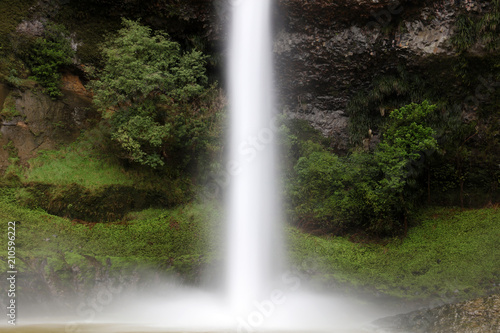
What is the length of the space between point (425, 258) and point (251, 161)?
630cm

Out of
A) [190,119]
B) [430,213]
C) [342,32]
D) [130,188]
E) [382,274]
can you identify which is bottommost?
[382,274]

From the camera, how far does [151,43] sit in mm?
12086

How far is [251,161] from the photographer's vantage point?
41.4 ft

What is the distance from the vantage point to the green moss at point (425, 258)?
9367 millimetres

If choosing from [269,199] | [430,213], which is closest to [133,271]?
[269,199]

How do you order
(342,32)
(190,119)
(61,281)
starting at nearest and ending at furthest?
(61,281)
(190,119)
(342,32)

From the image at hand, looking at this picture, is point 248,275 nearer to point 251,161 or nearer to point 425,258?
point 251,161

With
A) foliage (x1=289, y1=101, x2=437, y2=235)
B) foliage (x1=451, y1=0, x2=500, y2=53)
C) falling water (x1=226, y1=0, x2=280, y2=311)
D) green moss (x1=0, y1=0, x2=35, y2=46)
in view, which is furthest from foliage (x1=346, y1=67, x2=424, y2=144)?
green moss (x1=0, y1=0, x2=35, y2=46)

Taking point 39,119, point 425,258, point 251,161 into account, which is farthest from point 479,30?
point 39,119

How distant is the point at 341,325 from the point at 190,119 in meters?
8.24

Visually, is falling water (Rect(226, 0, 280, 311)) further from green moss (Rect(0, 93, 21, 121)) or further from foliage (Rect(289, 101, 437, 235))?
green moss (Rect(0, 93, 21, 121))

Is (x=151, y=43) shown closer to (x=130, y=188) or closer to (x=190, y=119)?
(x=190, y=119)

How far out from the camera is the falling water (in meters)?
10.5

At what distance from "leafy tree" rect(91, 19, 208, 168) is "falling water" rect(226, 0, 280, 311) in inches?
60.7
